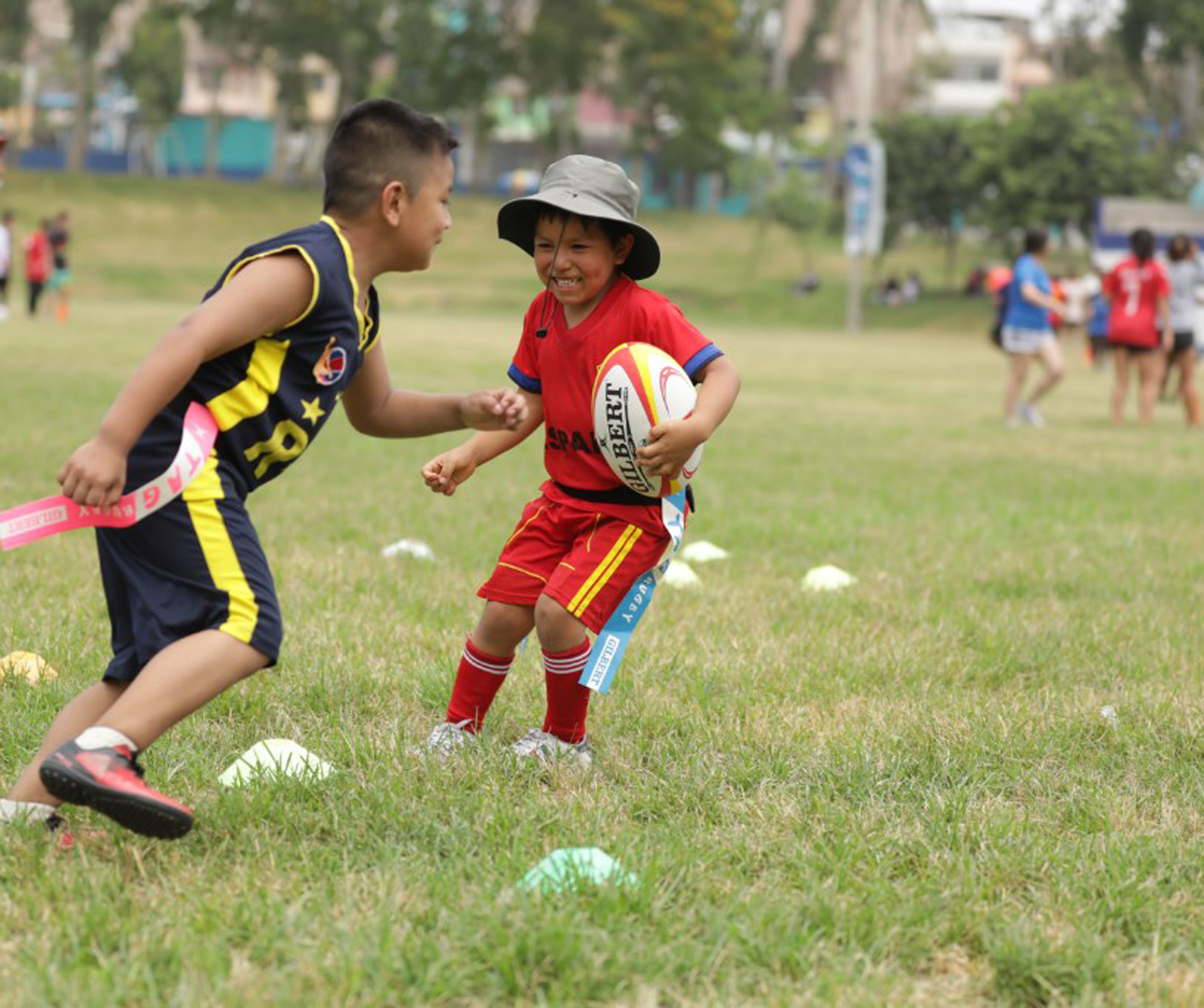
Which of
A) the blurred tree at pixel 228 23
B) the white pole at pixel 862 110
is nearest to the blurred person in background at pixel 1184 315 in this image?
the white pole at pixel 862 110

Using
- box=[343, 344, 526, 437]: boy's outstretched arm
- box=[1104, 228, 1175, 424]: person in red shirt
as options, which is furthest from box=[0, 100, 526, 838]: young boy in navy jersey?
box=[1104, 228, 1175, 424]: person in red shirt

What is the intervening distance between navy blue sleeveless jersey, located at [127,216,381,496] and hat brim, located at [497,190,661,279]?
598mm

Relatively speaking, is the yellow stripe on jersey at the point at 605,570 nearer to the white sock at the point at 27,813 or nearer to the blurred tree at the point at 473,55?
the white sock at the point at 27,813

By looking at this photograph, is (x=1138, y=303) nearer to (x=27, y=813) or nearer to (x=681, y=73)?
(x=27, y=813)

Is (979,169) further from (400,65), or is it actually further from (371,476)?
(371,476)

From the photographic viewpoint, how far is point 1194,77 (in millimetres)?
58719

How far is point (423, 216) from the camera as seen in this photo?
366cm

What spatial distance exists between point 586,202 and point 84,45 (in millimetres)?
65346

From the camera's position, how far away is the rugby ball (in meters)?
3.97

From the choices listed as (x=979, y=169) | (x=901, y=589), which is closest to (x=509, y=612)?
(x=901, y=589)

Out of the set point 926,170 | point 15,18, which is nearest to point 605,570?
point 926,170

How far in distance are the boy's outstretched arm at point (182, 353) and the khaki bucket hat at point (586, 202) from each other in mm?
819

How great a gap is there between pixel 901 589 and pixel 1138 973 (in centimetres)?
407

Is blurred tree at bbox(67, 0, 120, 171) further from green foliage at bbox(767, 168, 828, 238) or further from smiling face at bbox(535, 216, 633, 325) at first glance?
smiling face at bbox(535, 216, 633, 325)
